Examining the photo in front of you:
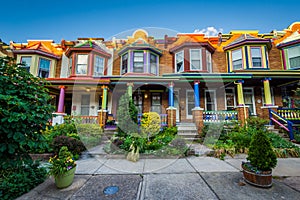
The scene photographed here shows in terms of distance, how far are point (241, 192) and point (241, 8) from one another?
9.43m

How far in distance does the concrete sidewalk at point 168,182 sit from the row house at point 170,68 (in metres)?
4.99

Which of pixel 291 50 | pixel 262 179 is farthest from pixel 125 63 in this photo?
pixel 291 50

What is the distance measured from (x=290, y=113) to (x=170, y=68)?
7.55 metres

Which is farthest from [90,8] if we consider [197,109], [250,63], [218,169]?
[250,63]

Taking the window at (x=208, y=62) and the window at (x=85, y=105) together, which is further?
the window at (x=208, y=62)

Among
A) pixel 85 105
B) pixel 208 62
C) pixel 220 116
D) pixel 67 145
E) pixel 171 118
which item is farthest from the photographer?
pixel 208 62

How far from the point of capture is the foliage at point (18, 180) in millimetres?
2326

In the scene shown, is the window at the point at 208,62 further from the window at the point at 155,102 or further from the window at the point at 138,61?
the window at the point at 138,61

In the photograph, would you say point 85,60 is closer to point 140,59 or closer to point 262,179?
point 140,59

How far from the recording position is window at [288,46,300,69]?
369 inches

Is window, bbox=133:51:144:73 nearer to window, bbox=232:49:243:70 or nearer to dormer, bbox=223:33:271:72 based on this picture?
dormer, bbox=223:33:271:72

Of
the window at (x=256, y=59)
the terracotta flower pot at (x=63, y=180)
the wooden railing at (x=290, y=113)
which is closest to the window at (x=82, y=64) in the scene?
the terracotta flower pot at (x=63, y=180)

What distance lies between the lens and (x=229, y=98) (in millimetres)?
9477

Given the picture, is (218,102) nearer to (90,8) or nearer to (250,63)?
(250,63)
